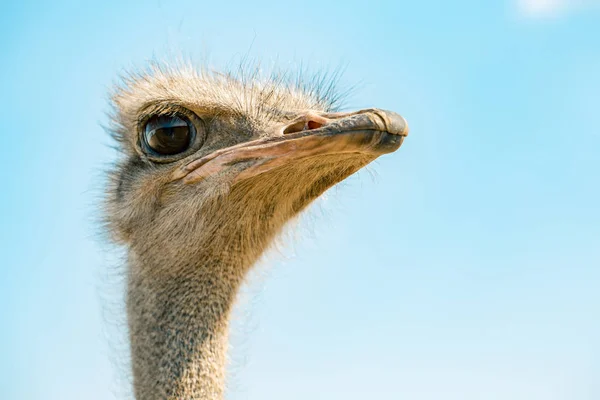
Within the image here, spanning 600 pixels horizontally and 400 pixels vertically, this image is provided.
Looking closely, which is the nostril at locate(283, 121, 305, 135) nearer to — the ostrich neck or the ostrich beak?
the ostrich beak

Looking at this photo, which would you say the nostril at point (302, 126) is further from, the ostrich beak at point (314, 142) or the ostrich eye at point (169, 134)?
the ostrich eye at point (169, 134)

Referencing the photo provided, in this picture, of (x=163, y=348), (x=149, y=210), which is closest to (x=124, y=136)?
(x=149, y=210)

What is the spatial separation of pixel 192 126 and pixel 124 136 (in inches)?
24.4

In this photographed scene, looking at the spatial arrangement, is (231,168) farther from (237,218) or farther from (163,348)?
(163,348)

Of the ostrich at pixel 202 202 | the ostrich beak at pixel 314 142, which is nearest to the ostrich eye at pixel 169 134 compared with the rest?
the ostrich at pixel 202 202

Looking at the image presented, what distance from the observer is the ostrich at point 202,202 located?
363 cm

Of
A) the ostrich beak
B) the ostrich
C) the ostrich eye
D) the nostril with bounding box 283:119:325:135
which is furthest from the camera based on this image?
the ostrich eye

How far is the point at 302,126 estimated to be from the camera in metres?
3.51

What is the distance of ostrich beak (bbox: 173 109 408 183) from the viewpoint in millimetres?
3262

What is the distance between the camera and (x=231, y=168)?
3.69 meters

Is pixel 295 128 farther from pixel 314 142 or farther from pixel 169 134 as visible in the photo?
pixel 169 134

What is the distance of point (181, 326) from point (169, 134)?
0.79 m

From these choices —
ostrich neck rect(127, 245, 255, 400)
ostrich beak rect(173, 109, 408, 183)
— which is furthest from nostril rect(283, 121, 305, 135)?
ostrich neck rect(127, 245, 255, 400)

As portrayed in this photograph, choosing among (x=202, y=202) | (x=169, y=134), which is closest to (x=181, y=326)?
(x=202, y=202)
